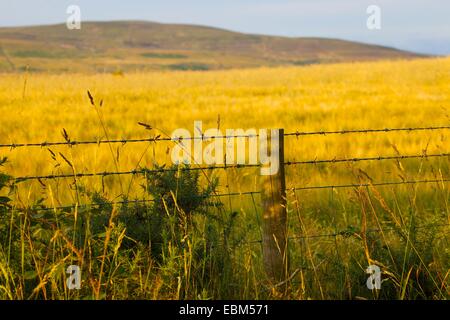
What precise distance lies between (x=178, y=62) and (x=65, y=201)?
157 metres

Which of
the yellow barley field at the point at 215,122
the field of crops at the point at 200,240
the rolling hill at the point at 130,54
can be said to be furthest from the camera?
the rolling hill at the point at 130,54

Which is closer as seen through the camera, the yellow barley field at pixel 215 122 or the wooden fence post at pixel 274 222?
the wooden fence post at pixel 274 222

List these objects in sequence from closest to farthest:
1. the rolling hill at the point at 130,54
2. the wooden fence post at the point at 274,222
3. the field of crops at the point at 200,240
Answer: the field of crops at the point at 200,240 → the wooden fence post at the point at 274,222 → the rolling hill at the point at 130,54

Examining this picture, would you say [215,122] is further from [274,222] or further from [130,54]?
[130,54]

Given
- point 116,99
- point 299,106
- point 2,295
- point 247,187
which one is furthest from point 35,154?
point 116,99

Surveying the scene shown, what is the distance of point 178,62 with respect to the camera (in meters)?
161

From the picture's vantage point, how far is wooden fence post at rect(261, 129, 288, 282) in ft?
12.4

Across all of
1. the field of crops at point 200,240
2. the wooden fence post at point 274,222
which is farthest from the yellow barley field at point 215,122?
the wooden fence post at point 274,222

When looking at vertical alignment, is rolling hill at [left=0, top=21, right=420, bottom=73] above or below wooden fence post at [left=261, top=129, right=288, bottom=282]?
above

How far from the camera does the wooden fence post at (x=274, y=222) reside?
12.4ft

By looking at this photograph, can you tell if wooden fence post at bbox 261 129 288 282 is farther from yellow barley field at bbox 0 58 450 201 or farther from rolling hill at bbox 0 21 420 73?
rolling hill at bbox 0 21 420 73

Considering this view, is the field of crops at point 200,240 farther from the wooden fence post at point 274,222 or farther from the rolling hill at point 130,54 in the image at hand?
the rolling hill at point 130,54

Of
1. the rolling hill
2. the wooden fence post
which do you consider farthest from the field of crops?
the rolling hill
